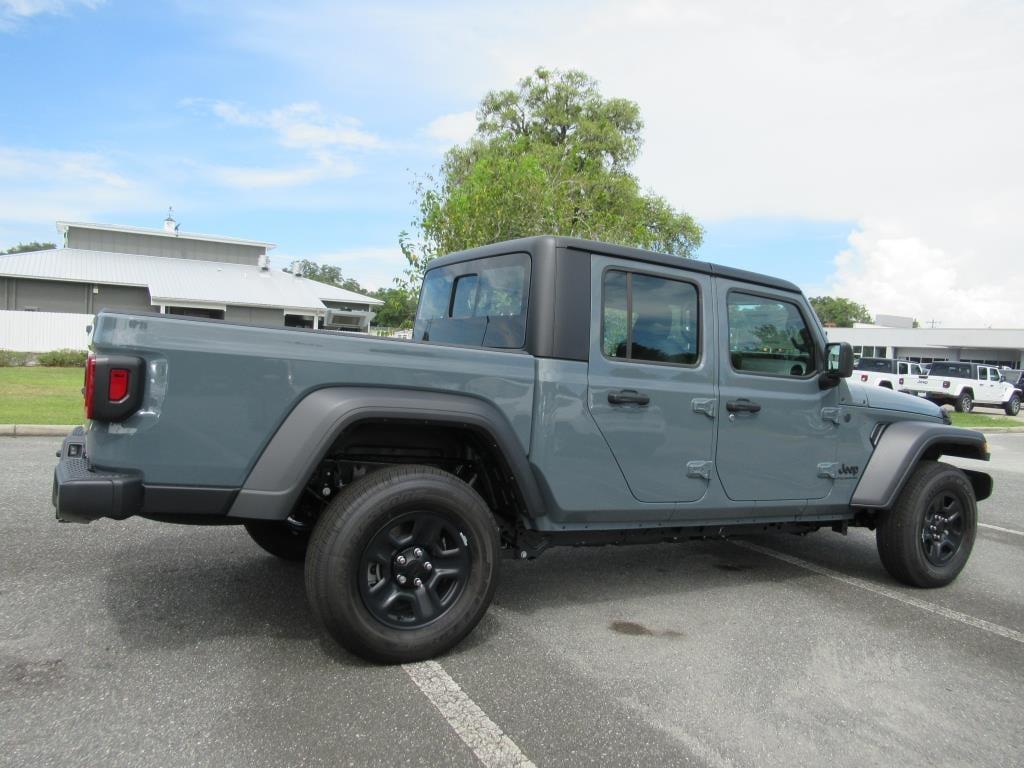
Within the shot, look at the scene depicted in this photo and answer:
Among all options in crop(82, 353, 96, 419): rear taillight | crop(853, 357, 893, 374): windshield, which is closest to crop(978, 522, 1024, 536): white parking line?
crop(82, 353, 96, 419): rear taillight

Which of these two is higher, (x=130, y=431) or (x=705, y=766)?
(x=130, y=431)

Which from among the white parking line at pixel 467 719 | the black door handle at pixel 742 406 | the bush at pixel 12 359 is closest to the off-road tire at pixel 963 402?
the black door handle at pixel 742 406

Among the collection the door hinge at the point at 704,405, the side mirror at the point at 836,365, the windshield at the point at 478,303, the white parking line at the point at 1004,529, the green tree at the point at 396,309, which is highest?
the green tree at the point at 396,309

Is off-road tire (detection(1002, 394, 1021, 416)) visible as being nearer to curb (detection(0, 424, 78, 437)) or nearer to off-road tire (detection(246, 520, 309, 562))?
curb (detection(0, 424, 78, 437))

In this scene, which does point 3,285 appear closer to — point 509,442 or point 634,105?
point 634,105

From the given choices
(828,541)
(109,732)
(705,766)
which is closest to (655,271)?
(705,766)

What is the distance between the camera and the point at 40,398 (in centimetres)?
1313

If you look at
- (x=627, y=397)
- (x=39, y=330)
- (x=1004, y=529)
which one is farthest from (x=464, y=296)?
(x=39, y=330)

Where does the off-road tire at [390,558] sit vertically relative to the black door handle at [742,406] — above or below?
below

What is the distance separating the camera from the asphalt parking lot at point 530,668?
2.71 meters

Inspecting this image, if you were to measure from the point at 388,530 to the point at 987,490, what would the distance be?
4489 mm

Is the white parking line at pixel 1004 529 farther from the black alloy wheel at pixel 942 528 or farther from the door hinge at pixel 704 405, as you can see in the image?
the door hinge at pixel 704 405

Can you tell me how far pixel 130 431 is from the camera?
285 centimetres

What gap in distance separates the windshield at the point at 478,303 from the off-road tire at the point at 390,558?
0.90 m
